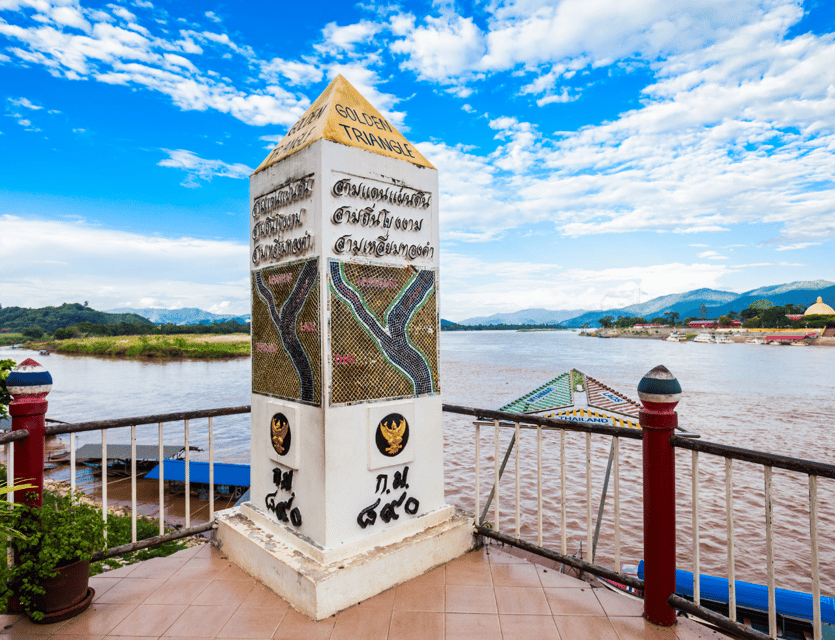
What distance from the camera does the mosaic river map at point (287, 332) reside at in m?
2.74

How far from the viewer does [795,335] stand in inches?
2913

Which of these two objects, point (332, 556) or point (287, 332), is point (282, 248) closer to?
point (287, 332)

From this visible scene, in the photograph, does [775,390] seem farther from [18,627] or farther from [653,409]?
[18,627]

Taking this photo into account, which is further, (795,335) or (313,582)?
(795,335)

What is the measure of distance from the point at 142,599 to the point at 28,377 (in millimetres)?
1365

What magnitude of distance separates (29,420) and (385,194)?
2309 millimetres

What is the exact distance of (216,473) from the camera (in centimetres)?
1291

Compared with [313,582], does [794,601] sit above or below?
below

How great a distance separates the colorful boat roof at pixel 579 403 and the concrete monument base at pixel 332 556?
3187mm

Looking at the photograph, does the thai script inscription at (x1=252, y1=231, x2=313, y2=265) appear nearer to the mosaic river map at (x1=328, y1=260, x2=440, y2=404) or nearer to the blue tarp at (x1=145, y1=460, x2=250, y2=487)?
the mosaic river map at (x1=328, y1=260, x2=440, y2=404)

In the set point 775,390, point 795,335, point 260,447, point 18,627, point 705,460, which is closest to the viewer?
point 18,627

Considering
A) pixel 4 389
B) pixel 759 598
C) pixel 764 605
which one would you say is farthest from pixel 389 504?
pixel 759 598

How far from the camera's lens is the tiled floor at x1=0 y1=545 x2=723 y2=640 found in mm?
2359

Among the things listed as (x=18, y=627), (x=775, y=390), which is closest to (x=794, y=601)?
(x=18, y=627)
